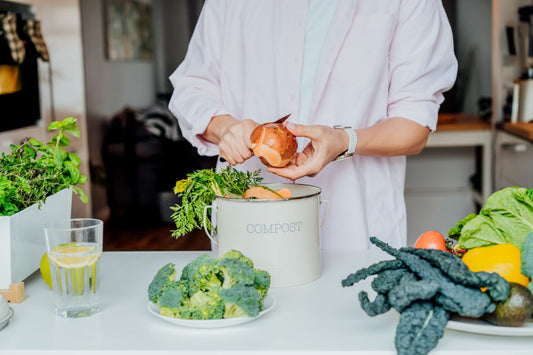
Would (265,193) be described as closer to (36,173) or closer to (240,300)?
(240,300)

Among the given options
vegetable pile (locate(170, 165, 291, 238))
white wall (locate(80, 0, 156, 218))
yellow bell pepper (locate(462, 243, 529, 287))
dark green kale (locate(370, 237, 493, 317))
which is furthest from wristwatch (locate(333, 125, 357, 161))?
white wall (locate(80, 0, 156, 218))

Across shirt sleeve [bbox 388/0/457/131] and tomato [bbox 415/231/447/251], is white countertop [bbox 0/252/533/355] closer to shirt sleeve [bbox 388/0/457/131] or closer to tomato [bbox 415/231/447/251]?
tomato [bbox 415/231/447/251]

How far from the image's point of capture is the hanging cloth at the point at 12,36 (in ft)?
13.4

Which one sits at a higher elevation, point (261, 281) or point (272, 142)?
point (272, 142)

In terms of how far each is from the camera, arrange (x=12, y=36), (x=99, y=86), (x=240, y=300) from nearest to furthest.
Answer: (x=240, y=300) < (x=12, y=36) < (x=99, y=86)

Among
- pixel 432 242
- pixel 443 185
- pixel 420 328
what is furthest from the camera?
pixel 443 185

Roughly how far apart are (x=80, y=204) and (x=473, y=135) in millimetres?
3014

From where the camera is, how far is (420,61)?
176cm

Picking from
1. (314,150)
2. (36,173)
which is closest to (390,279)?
(314,150)

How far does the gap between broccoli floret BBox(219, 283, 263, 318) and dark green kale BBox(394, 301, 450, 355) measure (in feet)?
0.71

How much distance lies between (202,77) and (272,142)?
530mm

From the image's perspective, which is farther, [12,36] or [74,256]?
[12,36]

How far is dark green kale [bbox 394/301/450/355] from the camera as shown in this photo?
0.91 meters

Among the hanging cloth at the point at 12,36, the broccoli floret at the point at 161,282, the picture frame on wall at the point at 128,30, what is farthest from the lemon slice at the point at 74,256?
the picture frame on wall at the point at 128,30
